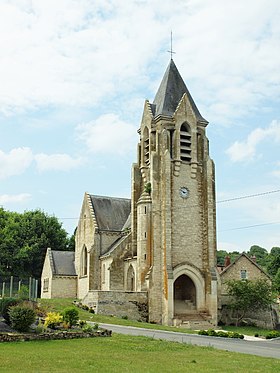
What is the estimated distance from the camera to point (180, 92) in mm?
46000

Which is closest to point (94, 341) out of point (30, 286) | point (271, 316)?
point (30, 286)

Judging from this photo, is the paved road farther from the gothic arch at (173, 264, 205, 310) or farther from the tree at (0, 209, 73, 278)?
the tree at (0, 209, 73, 278)

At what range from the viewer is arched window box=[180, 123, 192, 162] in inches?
1714

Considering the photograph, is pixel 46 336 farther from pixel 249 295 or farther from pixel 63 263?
pixel 63 263

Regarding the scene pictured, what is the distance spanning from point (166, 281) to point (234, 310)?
722 centimetres

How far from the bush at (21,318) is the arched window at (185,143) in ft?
79.2

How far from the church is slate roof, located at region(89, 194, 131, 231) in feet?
2.62

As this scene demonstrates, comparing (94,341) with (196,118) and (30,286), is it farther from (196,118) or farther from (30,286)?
(196,118)

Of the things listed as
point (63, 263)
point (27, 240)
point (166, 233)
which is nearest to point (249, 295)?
point (166, 233)

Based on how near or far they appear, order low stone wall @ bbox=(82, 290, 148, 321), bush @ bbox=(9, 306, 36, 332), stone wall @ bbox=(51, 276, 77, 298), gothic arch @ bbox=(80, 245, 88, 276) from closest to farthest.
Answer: bush @ bbox=(9, 306, 36, 332) < low stone wall @ bbox=(82, 290, 148, 321) < gothic arch @ bbox=(80, 245, 88, 276) < stone wall @ bbox=(51, 276, 77, 298)

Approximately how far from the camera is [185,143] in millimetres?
44000

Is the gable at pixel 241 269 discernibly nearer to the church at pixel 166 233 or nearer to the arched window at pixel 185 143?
the church at pixel 166 233

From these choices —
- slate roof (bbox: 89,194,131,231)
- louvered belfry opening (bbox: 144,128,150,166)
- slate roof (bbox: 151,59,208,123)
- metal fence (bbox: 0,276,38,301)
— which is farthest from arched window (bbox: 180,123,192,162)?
metal fence (bbox: 0,276,38,301)

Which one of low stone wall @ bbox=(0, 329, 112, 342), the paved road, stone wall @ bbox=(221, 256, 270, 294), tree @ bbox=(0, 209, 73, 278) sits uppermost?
tree @ bbox=(0, 209, 73, 278)
